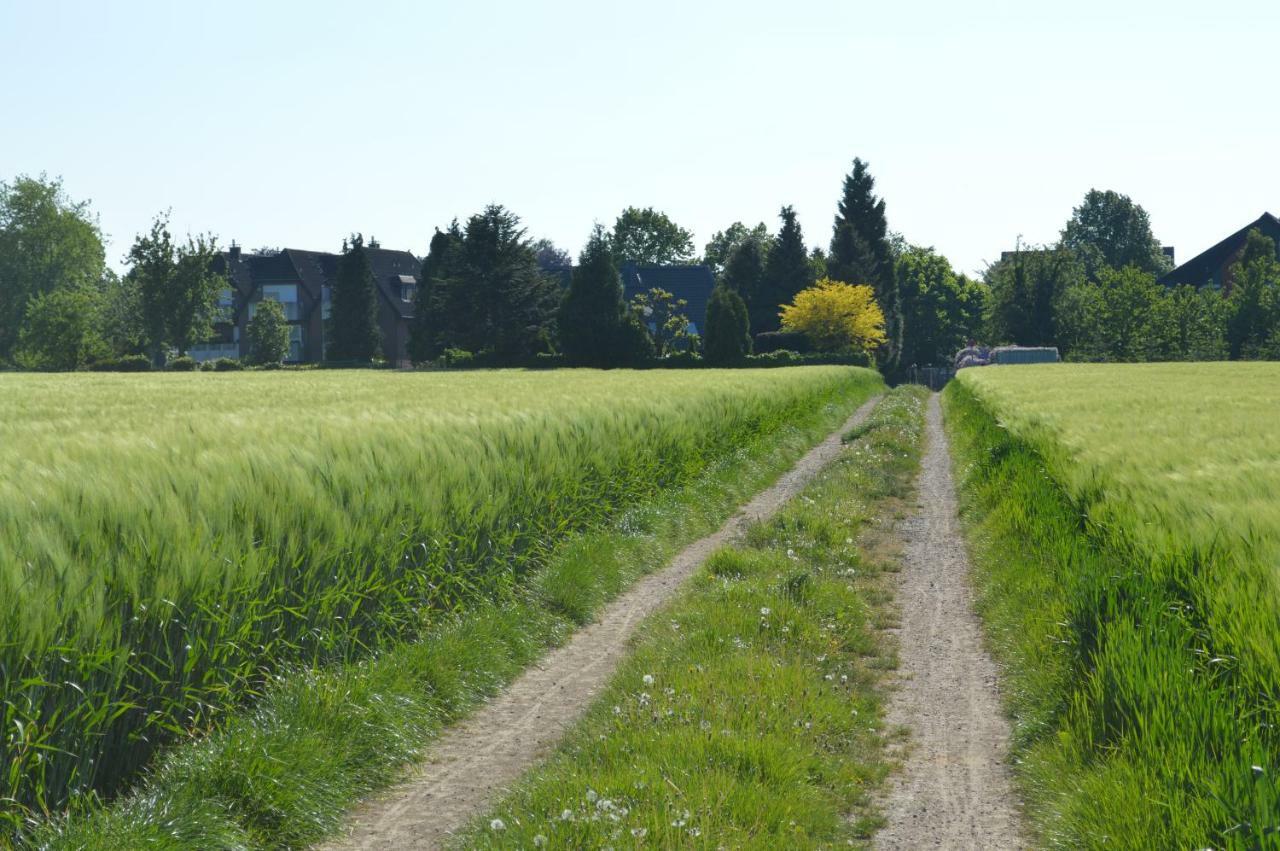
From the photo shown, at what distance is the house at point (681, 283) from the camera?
348 ft

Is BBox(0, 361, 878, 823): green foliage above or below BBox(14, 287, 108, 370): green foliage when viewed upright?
below

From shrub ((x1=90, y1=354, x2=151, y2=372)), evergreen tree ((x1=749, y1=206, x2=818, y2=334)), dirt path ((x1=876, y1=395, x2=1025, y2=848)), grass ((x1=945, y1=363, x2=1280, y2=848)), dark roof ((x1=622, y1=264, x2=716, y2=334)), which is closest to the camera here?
grass ((x1=945, y1=363, x2=1280, y2=848))

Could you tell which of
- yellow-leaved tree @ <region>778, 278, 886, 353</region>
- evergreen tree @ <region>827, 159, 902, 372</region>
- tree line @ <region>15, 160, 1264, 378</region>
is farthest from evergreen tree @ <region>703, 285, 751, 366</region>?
evergreen tree @ <region>827, 159, 902, 372</region>

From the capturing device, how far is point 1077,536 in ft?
28.2

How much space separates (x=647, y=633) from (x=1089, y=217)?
6416 inches

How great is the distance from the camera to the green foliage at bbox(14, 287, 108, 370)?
274 feet

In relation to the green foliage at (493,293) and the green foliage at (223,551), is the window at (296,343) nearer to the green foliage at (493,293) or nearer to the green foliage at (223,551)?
the green foliage at (493,293)

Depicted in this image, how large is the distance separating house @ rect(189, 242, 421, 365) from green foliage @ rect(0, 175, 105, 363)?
1255 cm

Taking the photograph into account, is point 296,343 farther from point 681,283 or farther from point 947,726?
point 947,726

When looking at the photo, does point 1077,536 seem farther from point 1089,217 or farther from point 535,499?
point 1089,217

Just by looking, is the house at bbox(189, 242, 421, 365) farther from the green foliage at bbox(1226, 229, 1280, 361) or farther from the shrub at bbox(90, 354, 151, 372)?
the green foliage at bbox(1226, 229, 1280, 361)

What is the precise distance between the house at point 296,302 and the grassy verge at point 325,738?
96760 mm

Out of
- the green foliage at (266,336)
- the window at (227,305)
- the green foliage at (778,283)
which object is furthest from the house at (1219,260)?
the window at (227,305)

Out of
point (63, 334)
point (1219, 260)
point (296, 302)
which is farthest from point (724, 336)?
point (1219, 260)
